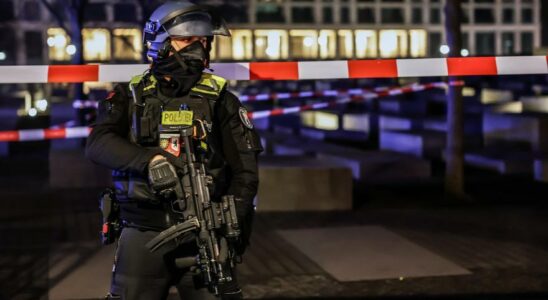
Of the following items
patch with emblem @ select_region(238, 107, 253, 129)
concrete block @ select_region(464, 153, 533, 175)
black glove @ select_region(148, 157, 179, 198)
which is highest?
patch with emblem @ select_region(238, 107, 253, 129)

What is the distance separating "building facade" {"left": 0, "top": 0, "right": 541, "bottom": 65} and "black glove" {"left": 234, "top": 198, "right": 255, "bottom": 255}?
79.8 ft

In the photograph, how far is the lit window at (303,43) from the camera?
32.5 m

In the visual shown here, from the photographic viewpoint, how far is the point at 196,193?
11.9ft

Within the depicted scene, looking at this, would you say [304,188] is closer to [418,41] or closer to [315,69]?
[315,69]

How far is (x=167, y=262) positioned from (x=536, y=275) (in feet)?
12.8

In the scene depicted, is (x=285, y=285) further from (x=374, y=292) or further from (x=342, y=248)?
(x=342, y=248)

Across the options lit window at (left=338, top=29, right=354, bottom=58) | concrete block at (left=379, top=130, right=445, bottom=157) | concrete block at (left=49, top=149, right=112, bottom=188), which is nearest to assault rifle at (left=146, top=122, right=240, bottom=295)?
concrete block at (left=49, top=149, right=112, bottom=188)

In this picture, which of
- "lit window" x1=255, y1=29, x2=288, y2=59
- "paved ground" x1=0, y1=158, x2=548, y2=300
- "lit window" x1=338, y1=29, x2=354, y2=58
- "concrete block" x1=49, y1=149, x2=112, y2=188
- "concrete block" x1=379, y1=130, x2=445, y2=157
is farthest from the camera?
"lit window" x1=338, y1=29, x2=354, y2=58

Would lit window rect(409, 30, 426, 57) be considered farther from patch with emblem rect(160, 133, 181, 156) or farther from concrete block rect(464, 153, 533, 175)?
patch with emblem rect(160, 133, 181, 156)

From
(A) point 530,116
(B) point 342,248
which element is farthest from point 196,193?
(A) point 530,116

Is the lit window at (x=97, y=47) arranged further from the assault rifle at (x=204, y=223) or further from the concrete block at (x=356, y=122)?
the assault rifle at (x=204, y=223)

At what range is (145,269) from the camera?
375cm

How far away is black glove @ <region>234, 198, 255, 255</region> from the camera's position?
383 cm

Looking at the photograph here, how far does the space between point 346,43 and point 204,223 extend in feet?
100
